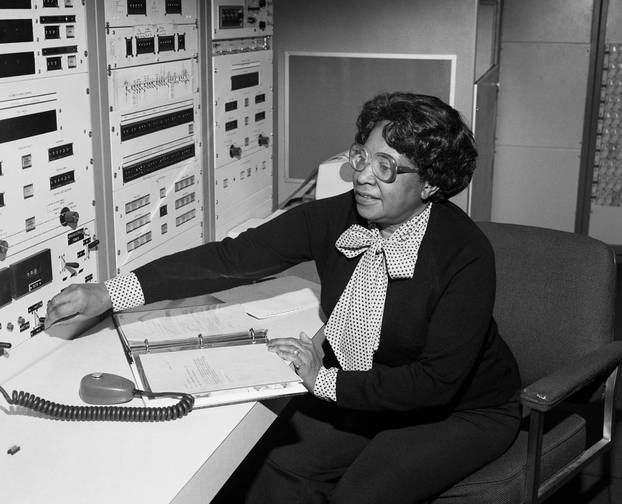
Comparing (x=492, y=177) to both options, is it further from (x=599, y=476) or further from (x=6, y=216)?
(x=6, y=216)

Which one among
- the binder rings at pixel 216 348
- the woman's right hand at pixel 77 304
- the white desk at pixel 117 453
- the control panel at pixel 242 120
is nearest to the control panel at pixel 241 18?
the control panel at pixel 242 120

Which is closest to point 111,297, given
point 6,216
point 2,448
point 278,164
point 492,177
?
point 6,216

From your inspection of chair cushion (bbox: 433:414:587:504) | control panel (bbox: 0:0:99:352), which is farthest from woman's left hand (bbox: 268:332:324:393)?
control panel (bbox: 0:0:99:352)

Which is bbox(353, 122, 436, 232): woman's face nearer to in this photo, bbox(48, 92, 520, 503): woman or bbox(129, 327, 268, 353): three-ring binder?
bbox(48, 92, 520, 503): woman

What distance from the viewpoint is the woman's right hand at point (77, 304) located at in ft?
5.36

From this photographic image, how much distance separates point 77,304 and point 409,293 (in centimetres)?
65

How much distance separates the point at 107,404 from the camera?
4.72ft

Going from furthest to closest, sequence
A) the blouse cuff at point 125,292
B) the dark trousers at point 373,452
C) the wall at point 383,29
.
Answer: the wall at point 383,29, the blouse cuff at point 125,292, the dark trousers at point 373,452

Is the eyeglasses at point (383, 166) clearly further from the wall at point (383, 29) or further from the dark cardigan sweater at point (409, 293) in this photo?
the wall at point (383, 29)

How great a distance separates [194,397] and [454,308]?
1.71ft

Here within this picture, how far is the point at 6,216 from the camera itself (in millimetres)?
1500

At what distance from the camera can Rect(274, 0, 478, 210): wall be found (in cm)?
260

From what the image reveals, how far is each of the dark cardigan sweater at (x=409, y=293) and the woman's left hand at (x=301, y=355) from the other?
6 cm

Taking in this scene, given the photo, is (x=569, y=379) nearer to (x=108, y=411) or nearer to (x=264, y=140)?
(x=108, y=411)
